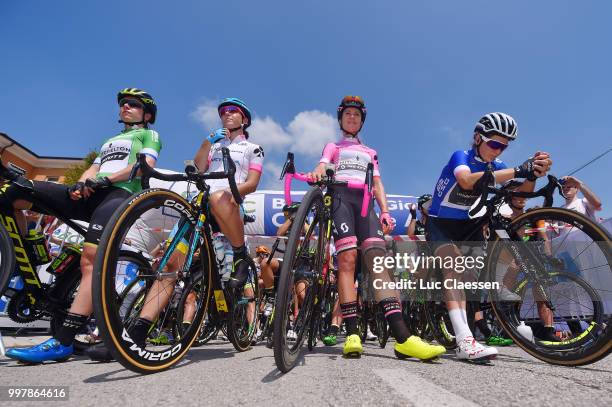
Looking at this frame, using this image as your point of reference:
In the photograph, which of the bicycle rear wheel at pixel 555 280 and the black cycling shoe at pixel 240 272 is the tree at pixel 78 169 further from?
the bicycle rear wheel at pixel 555 280

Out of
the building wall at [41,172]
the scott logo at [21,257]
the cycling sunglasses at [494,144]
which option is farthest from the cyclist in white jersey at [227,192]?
the building wall at [41,172]

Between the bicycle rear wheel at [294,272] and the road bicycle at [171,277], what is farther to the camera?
the bicycle rear wheel at [294,272]

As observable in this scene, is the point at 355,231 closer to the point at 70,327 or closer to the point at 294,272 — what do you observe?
the point at 294,272

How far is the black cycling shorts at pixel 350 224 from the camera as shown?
3115 mm

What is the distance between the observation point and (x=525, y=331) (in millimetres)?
2697

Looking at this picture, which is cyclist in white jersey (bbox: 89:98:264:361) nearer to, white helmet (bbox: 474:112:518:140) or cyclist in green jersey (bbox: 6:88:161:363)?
cyclist in green jersey (bbox: 6:88:161:363)

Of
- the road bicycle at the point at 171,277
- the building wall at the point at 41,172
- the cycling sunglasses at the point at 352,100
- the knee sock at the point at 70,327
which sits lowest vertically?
the knee sock at the point at 70,327

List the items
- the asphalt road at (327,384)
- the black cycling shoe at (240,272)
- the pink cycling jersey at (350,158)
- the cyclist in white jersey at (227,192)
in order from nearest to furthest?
the asphalt road at (327,384) < the cyclist in white jersey at (227,192) < the black cycling shoe at (240,272) < the pink cycling jersey at (350,158)

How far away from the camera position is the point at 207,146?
11.1ft

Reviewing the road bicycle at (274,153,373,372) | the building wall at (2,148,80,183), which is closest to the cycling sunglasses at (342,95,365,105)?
the road bicycle at (274,153,373,372)

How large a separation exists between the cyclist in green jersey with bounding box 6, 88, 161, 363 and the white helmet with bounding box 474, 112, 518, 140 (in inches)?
124

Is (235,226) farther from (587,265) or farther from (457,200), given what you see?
(587,265)

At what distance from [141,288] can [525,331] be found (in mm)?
3133

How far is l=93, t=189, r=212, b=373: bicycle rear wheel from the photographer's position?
1737 mm
